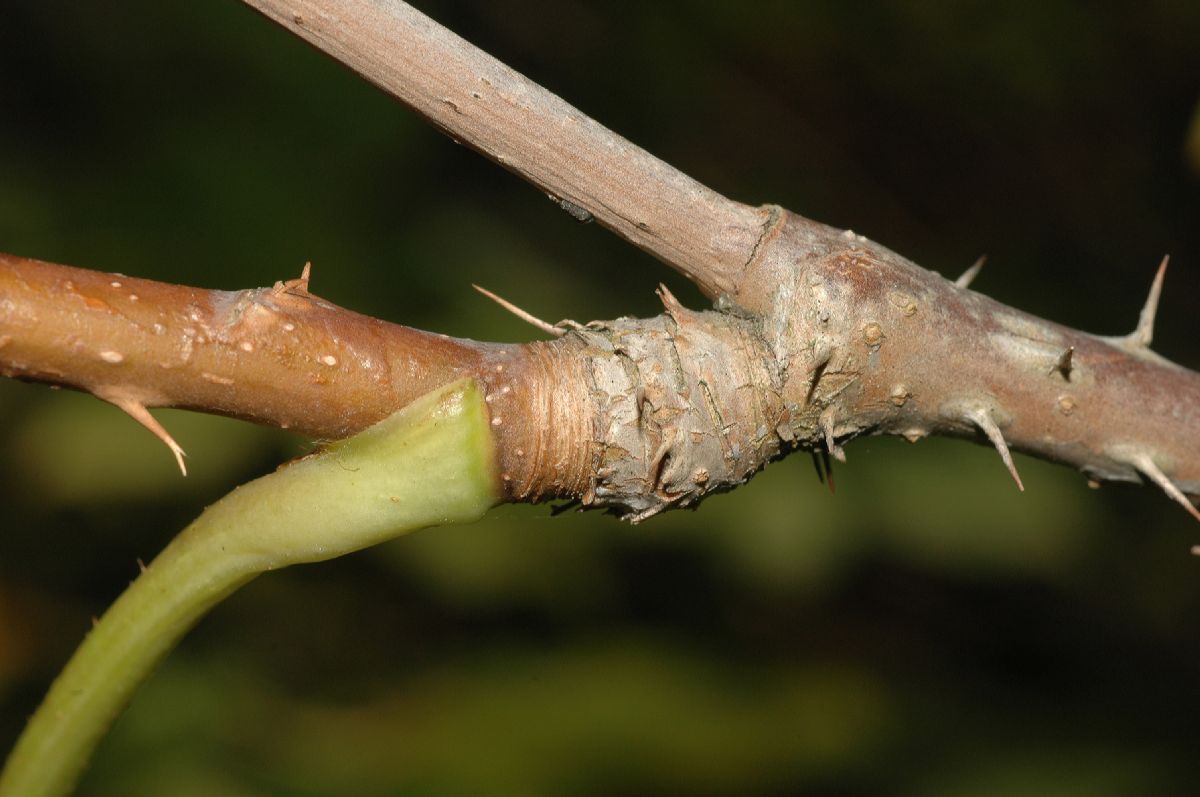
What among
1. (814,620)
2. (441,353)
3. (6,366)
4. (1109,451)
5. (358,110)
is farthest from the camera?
(814,620)

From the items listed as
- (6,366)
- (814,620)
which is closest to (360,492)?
(6,366)

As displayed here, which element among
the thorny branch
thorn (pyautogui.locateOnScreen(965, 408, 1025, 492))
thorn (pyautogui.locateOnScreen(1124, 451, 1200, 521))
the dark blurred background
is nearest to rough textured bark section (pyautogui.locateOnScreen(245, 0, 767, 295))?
the thorny branch

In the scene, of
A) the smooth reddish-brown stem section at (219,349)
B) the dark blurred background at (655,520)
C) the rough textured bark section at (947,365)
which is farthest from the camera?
the dark blurred background at (655,520)

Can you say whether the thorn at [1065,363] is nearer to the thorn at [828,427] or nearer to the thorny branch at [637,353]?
the thorny branch at [637,353]

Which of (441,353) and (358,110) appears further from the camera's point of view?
(358,110)

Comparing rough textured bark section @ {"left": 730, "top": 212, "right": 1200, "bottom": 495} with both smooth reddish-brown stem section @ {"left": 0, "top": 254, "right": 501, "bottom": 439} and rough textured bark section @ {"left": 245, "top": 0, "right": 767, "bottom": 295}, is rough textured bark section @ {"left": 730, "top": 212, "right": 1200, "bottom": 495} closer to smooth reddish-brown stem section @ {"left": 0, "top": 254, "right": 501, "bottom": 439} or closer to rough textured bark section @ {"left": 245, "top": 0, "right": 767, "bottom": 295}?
rough textured bark section @ {"left": 245, "top": 0, "right": 767, "bottom": 295}

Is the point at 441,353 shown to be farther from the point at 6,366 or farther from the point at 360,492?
the point at 6,366

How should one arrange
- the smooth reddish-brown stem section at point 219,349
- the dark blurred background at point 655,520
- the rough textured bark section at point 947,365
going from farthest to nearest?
the dark blurred background at point 655,520 < the rough textured bark section at point 947,365 < the smooth reddish-brown stem section at point 219,349

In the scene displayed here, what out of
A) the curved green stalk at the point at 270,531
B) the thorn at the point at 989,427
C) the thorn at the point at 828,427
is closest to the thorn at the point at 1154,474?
the thorn at the point at 989,427

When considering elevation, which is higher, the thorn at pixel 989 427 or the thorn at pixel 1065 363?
the thorn at pixel 1065 363
